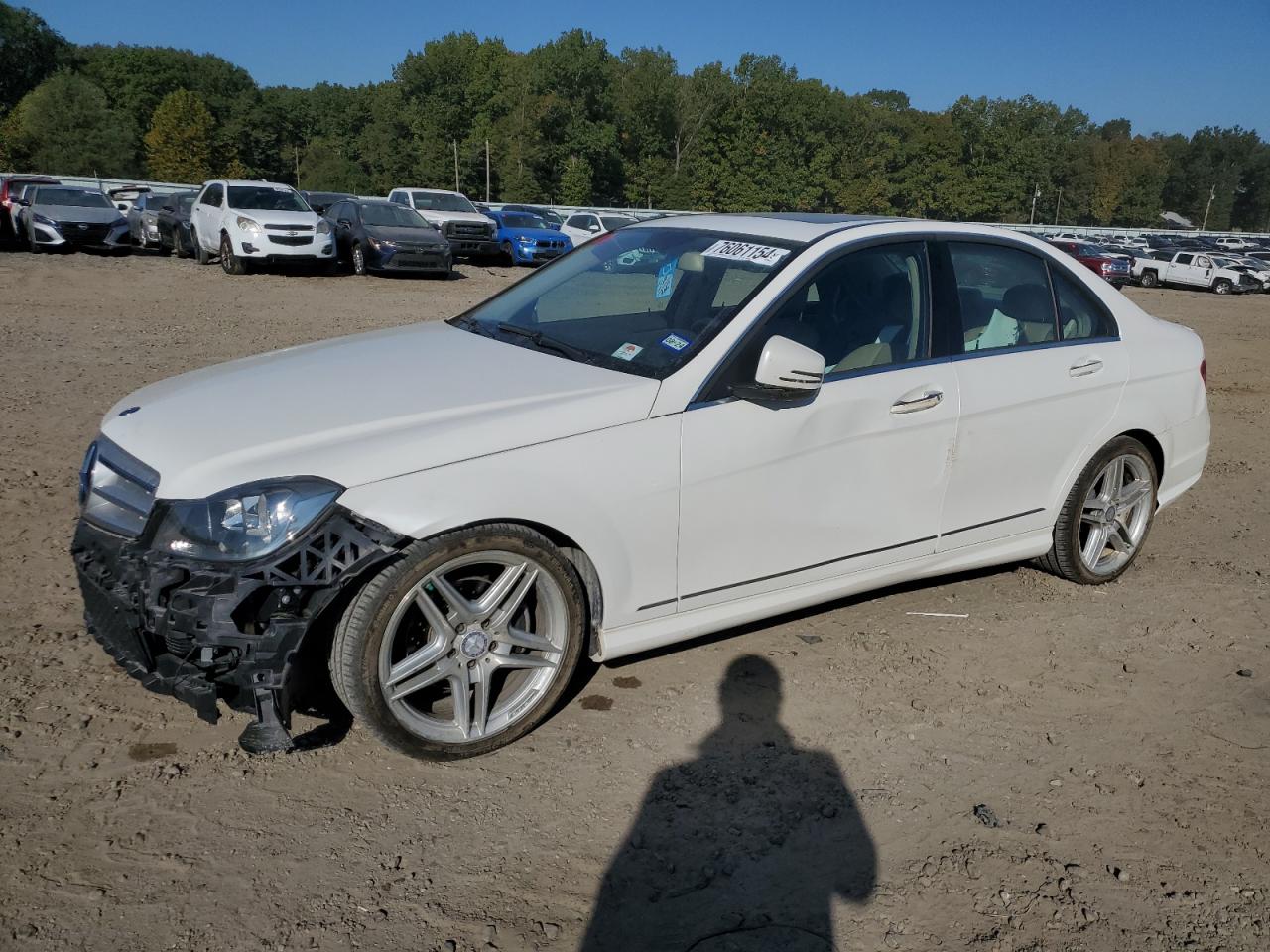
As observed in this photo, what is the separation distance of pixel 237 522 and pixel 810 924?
6.51ft

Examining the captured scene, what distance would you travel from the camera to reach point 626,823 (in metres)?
3.15

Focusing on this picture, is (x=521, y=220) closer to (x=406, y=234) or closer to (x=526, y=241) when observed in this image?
(x=526, y=241)

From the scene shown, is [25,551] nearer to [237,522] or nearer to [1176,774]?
[237,522]

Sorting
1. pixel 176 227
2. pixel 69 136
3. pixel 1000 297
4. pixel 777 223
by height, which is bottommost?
pixel 176 227

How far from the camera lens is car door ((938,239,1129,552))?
4359mm

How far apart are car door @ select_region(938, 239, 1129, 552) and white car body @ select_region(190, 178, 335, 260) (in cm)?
1733

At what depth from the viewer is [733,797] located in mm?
3297

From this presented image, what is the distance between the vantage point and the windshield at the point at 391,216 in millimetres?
21688

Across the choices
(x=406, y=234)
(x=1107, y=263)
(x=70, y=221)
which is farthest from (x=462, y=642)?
(x=1107, y=263)

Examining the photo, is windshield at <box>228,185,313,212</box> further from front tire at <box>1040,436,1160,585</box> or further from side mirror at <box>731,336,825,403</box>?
side mirror at <box>731,336,825,403</box>

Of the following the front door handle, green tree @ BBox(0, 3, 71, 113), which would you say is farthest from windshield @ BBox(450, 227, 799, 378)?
green tree @ BBox(0, 3, 71, 113)

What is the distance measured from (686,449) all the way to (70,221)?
2312 cm

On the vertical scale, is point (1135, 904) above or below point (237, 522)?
below

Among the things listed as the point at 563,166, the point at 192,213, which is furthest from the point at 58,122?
the point at 192,213
